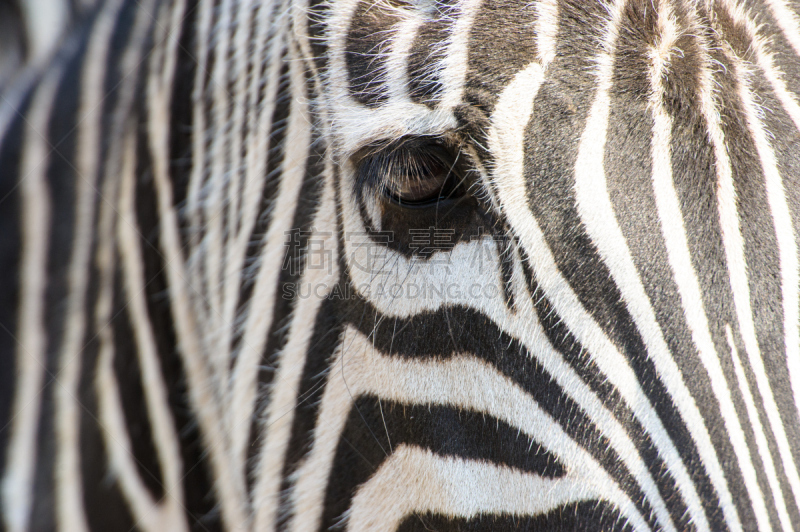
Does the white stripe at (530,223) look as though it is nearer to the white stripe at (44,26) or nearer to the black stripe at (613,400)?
the black stripe at (613,400)

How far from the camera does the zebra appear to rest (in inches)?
47.3

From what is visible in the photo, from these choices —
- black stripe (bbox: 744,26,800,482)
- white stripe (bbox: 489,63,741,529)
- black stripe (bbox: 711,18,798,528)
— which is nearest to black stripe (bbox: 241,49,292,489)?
white stripe (bbox: 489,63,741,529)

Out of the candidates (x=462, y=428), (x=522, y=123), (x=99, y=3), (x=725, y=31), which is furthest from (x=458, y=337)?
(x=99, y=3)

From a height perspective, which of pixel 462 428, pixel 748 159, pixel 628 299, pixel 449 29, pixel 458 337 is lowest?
pixel 462 428

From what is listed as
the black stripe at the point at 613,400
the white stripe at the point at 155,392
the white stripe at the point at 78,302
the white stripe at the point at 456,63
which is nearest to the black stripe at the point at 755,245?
the black stripe at the point at 613,400

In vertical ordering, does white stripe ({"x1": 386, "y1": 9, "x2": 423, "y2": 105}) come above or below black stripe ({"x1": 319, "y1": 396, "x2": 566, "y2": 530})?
above

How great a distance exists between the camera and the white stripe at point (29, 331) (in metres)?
1.33

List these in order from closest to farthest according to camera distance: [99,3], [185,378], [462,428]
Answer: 1. [462,428]
2. [185,378]
3. [99,3]

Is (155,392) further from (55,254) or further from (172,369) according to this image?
(55,254)

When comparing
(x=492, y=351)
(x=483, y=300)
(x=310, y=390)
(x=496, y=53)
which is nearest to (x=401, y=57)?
(x=496, y=53)

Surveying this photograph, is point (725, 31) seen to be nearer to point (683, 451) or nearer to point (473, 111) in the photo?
point (473, 111)

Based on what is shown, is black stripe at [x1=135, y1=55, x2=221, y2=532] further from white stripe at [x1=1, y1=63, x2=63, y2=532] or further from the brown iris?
the brown iris

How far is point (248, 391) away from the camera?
1.38m

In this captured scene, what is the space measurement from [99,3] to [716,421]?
1.79 metres
